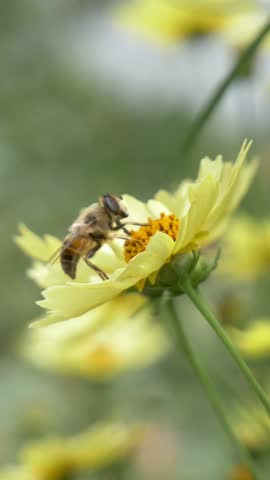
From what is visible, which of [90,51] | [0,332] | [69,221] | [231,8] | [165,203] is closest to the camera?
[165,203]

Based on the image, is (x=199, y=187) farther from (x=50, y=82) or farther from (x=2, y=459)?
(x=50, y=82)

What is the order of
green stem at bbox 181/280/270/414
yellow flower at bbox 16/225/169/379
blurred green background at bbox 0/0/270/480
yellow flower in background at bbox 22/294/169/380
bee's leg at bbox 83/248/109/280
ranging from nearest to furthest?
green stem at bbox 181/280/270/414
bee's leg at bbox 83/248/109/280
yellow flower at bbox 16/225/169/379
yellow flower in background at bbox 22/294/169/380
blurred green background at bbox 0/0/270/480

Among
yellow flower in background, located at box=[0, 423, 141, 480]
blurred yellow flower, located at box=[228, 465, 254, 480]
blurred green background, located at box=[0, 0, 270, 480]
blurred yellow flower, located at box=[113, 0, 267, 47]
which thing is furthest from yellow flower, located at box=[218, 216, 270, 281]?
blurred yellow flower, located at box=[113, 0, 267, 47]

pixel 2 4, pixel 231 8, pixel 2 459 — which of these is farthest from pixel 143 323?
pixel 2 4

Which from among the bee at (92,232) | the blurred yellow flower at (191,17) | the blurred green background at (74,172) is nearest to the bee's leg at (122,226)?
the bee at (92,232)

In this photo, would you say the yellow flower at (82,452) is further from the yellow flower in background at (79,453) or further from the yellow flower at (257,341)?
the yellow flower at (257,341)

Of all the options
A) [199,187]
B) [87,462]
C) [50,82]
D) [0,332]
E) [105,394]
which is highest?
[50,82]

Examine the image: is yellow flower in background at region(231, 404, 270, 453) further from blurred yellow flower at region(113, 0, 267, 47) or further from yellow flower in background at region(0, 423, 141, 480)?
blurred yellow flower at region(113, 0, 267, 47)
